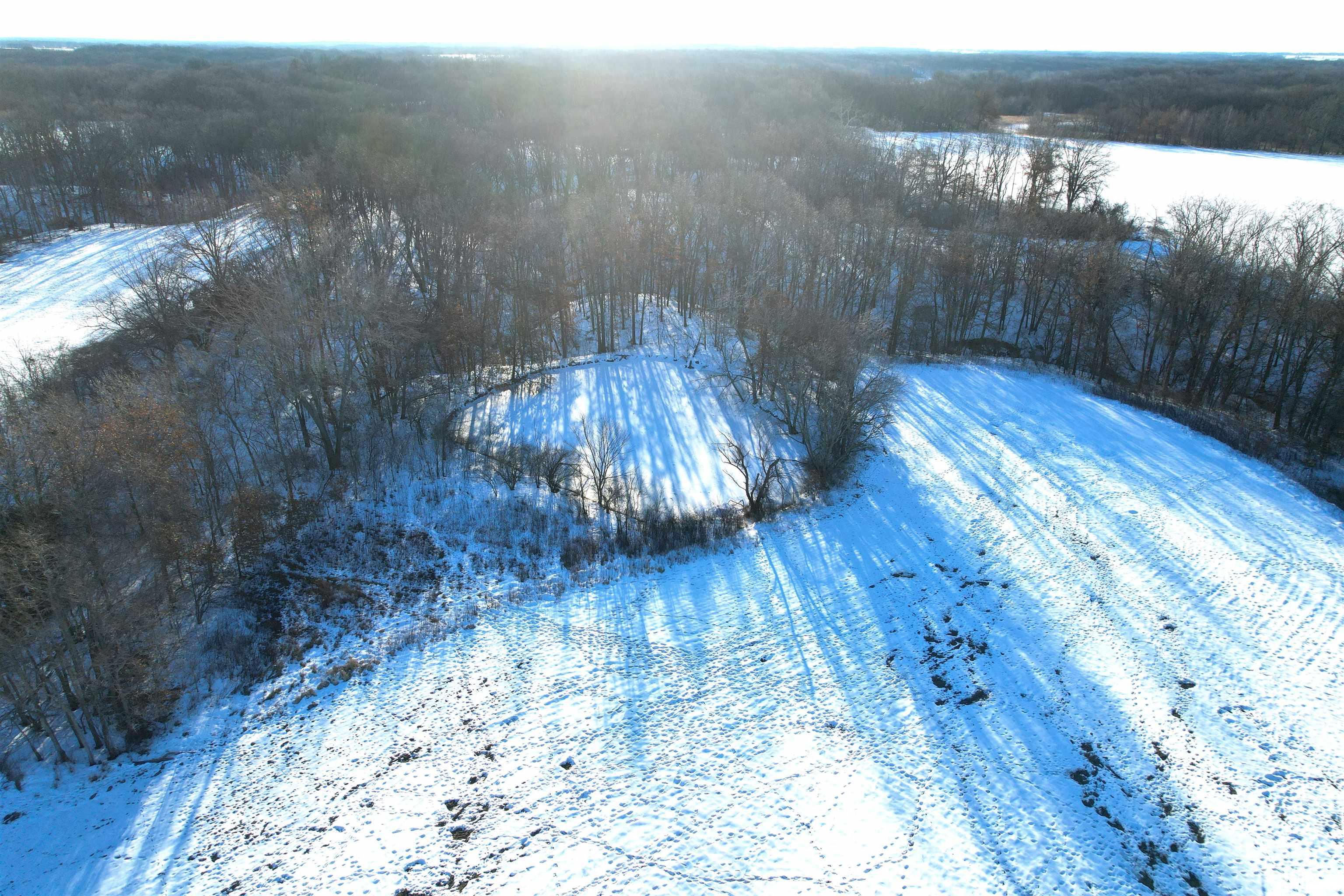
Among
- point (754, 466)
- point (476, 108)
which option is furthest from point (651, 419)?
point (476, 108)

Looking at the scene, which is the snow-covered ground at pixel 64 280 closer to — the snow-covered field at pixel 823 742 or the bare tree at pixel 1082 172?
the snow-covered field at pixel 823 742

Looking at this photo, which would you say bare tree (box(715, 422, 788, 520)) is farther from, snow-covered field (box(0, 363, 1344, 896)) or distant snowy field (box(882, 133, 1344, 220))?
distant snowy field (box(882, 133, 1344, 220))

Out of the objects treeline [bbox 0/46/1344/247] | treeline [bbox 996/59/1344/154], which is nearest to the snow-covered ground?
treeline [bbox 0/46/1344/247]

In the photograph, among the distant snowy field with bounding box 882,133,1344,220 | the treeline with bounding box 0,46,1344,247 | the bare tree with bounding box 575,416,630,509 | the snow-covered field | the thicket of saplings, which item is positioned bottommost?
the snow-covered field

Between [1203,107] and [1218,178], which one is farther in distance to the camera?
[1203,107]

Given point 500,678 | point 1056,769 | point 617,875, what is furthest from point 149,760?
point 1056,769

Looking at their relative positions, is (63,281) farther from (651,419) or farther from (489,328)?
(651,419)
